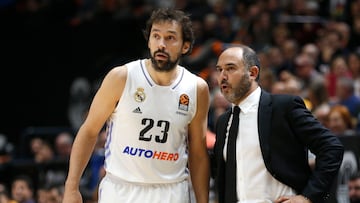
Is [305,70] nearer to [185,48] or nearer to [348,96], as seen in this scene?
Answer: [348,96]

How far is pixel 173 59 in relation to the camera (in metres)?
5.14

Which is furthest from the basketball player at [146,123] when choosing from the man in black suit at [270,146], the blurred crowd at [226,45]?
the blurred crowd at [226,45]

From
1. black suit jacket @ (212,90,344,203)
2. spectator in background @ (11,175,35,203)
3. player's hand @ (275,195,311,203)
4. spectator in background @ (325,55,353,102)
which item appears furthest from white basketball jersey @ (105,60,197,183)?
spectator in background @ (325,55,353,102)

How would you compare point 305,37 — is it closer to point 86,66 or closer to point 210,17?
point 210,17

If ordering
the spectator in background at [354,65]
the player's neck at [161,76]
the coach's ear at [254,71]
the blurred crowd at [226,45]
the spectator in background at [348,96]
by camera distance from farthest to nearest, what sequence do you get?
the spectator in background at [354,65]
the blurred crowd at [226,45]
the spectator in background at [348,96]
the player's neck at [161,76]
the coach's ear at [254,71]

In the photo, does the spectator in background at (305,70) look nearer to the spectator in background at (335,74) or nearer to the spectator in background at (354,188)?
the spectator in background at (335,74)

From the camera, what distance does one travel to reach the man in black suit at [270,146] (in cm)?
465

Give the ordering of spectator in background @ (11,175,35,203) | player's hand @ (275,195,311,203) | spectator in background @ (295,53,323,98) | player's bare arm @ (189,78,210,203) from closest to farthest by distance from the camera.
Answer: player's hand @ (275,195,311,203), player's bare arm @ (189,78,210,203), spectator in background @ (11,175,35,203), spectator in background @ (295,53,323,98)

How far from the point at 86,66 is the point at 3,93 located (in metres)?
1.61

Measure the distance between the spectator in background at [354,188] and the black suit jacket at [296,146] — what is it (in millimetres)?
2403

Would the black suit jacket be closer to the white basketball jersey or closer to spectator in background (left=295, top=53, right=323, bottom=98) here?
the white basketball jersey

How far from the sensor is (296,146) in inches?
189

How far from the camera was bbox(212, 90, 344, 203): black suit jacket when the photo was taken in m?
4.62

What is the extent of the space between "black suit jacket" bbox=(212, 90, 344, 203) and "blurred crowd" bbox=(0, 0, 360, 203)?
8.64 ft
